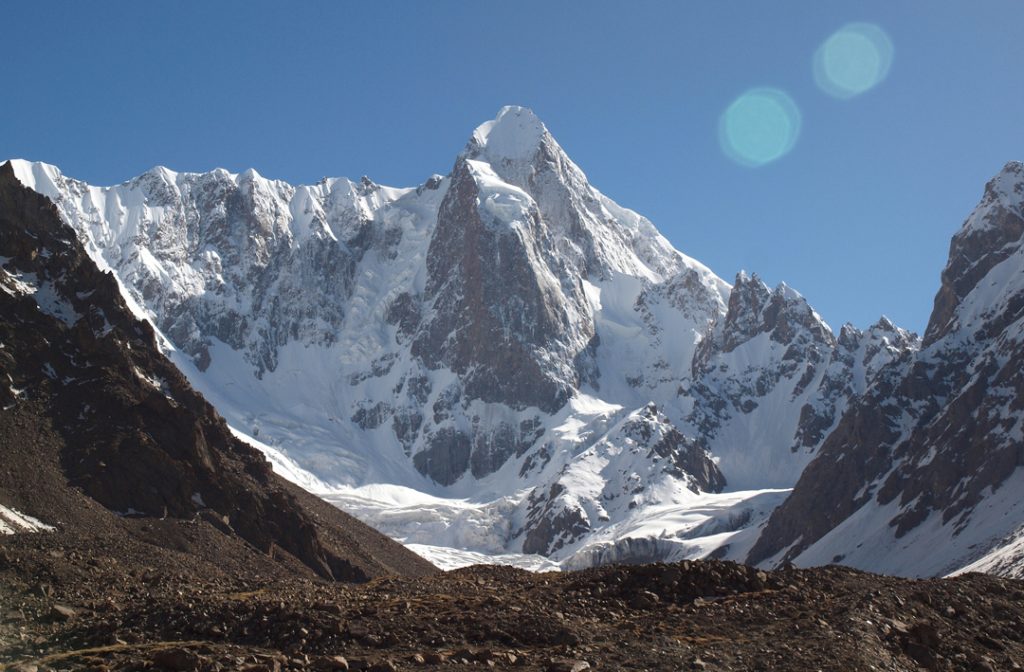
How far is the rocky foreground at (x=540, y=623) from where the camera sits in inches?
1512

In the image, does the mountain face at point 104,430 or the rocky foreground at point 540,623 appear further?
the mountain face at point 104,430

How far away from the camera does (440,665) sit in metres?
37.6

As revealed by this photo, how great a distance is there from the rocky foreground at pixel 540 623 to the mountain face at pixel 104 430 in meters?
48.9

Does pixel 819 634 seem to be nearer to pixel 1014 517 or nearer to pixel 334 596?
pixel 334 596

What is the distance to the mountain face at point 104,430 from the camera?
105438 mm

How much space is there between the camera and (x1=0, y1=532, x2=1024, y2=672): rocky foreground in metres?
38.4

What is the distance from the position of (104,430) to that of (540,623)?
8234cm

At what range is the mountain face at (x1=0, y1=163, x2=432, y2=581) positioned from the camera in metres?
105

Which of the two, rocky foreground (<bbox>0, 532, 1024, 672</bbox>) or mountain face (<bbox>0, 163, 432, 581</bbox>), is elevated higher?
mountain face (<bbox>0, 163, 432, 581</bbox>)

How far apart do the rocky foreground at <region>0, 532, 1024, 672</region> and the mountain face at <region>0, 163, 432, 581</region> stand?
160ft

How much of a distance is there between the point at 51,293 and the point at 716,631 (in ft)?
339

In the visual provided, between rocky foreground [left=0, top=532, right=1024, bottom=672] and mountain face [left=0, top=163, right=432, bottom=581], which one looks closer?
rocky foreground [left=0, top=532, right=1024, bottom=672]

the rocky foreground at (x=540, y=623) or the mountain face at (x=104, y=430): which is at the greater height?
the mountain face at (x=104, y=430)

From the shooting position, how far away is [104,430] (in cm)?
11588
